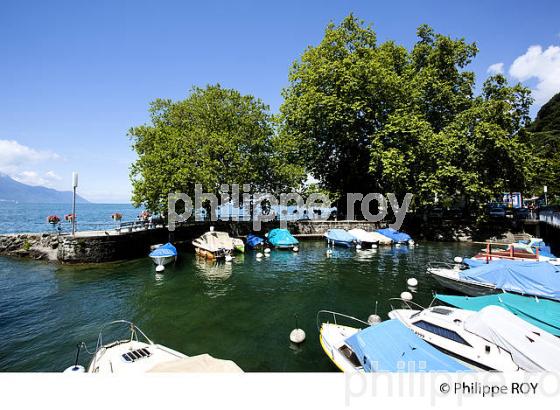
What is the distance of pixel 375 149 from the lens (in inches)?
1706

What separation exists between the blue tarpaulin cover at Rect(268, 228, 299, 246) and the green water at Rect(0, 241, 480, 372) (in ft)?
15.8

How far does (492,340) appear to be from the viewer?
10992 millimetres

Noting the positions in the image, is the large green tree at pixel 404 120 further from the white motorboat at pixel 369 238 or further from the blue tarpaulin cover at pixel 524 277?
the blue tarpaulin cover at pixel 524 277

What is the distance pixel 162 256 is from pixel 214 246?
5856 mm

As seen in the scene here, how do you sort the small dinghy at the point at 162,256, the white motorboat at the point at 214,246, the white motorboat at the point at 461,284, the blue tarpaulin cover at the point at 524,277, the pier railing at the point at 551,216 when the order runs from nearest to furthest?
the blue tarpaulin cover at the point at 524,277 → the white motorboat at the point at 461,284 → the small dinghy at the point at 162,256 → the white motorboat at the point at 214,246 → the pier railing at the point at 551,216

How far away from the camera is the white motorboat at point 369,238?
38.7 meters

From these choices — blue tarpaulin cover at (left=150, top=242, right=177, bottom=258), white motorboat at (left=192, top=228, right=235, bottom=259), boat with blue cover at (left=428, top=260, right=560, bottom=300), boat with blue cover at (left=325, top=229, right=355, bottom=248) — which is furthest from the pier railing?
blue tarpaulin cover at (left=150, top=242, right=177, bottom=258)

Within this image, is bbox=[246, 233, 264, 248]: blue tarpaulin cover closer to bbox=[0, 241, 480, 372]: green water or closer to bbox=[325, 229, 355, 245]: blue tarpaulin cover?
bbox=[0, 241, 480, 372]: green water

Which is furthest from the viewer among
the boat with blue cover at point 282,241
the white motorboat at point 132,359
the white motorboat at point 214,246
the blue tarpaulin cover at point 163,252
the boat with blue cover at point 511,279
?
the boat with blue cover at point 282,241

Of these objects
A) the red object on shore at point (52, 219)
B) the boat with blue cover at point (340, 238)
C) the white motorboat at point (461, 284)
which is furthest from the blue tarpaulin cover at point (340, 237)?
the red object on shore at point (52, 219)

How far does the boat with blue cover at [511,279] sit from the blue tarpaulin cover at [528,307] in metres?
2.21

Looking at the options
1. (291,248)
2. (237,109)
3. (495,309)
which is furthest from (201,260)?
(495,309)

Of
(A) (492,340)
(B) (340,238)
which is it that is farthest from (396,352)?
(B) (340,238)

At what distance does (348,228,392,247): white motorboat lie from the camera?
1523 inches
